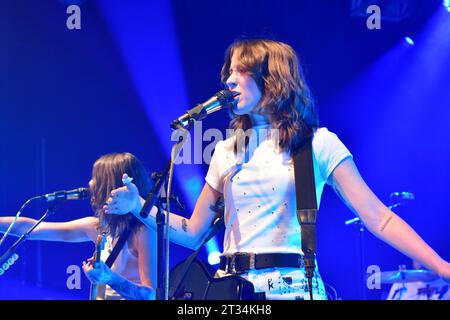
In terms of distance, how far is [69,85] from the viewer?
16.9 feet

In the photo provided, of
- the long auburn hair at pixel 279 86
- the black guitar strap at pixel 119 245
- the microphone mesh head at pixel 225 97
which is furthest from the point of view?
the black guitar strap at pixel 119 245

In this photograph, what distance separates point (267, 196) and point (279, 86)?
47 centimetres

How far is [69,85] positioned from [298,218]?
305 cm

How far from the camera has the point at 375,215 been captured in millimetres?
2586

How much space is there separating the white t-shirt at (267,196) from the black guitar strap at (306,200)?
0.09ft

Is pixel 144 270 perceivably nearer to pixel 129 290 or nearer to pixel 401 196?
pixel 129 290

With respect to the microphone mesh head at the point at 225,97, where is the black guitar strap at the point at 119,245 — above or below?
below

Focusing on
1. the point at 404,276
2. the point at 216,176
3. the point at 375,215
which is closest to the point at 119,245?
the point at 216,176

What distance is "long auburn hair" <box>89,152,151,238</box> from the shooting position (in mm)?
3801

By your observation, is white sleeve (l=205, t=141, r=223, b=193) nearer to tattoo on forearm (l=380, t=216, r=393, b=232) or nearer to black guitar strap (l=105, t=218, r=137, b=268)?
tattoo on forearm (l=380, t=216, r=393, b=232)

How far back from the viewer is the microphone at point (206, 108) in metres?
2.53

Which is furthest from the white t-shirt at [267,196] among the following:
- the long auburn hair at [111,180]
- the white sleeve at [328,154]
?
the long auburn hair at [111,180]

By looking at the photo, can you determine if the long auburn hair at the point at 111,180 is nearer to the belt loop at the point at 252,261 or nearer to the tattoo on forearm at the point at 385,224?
the belt loop at the point at 252,261

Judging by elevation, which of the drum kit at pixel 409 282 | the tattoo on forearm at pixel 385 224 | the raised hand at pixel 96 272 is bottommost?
the drum kit at pixel 409 282
